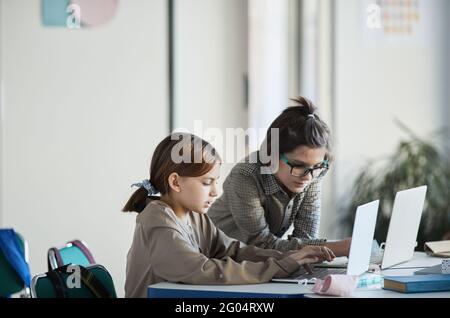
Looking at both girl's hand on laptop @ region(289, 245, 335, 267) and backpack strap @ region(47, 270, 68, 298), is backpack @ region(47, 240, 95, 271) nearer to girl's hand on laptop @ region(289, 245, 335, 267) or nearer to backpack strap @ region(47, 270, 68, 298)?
backpack strap @ region(47, 270, 68, 298)

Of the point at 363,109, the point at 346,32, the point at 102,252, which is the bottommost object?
the point at 102,252

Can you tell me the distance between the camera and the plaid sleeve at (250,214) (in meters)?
2.51

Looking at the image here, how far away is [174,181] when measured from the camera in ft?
7.13

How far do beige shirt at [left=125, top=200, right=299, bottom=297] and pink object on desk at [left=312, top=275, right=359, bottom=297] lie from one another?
0.58 ft

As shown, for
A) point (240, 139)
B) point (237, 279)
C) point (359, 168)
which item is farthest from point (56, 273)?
point (359, 168)

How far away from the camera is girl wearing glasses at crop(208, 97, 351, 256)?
8.20 ft

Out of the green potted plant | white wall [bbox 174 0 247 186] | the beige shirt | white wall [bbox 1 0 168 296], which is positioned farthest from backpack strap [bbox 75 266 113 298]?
the green potted plant

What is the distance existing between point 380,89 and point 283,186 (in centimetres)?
226

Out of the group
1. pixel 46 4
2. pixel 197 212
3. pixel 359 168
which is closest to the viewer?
pixel 197 212

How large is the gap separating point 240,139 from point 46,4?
121 cm

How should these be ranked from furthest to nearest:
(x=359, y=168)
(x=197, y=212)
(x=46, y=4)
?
(x=359, y=168) < (x=46, y=4) < (x=197, y=212)

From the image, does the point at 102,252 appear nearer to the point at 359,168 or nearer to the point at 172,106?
the point at 172,106

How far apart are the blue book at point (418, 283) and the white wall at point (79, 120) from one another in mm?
2192

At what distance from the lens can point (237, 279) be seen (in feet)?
6.63
